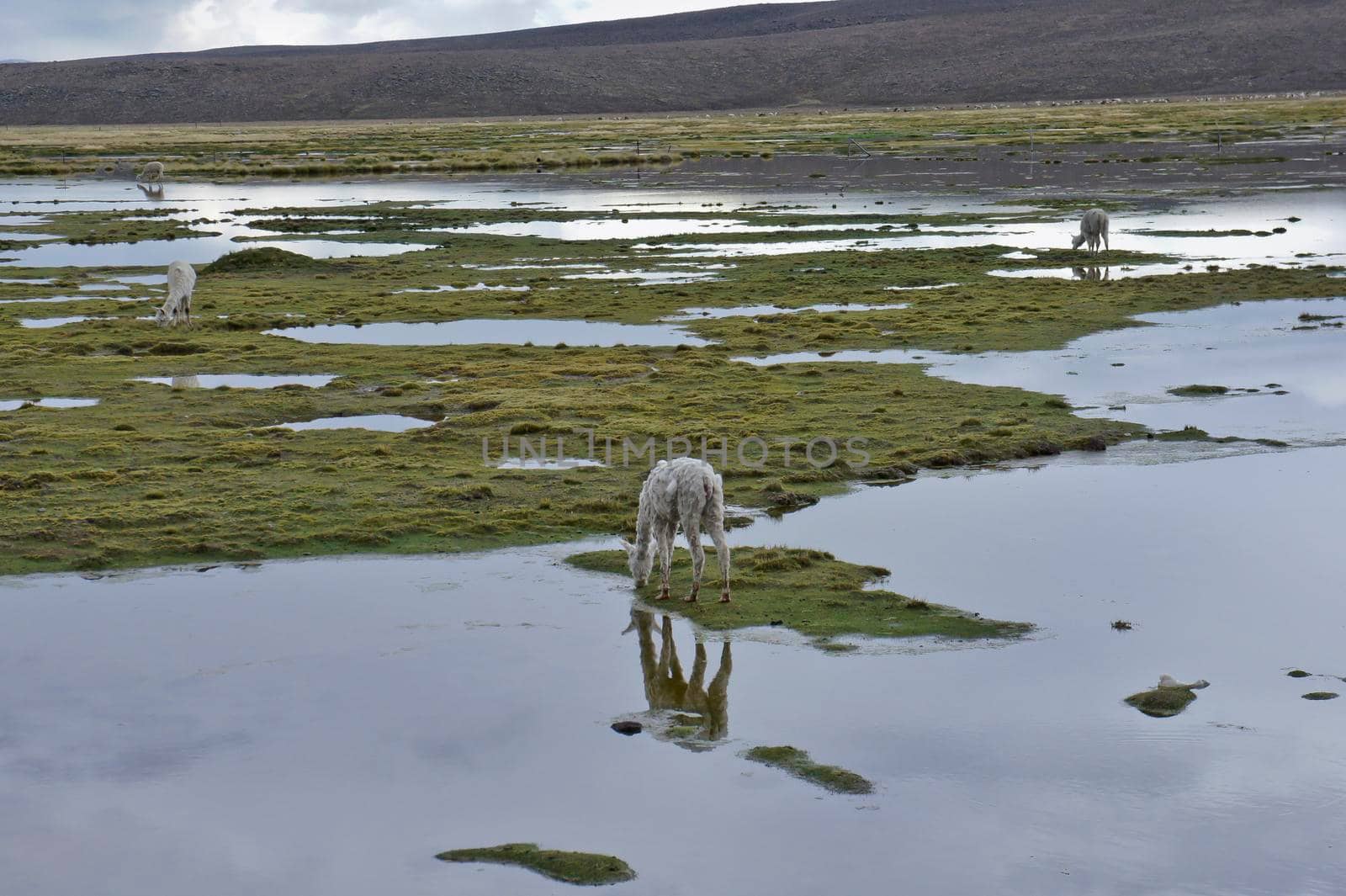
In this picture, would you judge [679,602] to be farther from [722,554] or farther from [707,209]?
[707,209]

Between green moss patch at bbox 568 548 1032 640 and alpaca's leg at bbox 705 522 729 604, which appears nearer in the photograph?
green moss patch at bbox 568 548 1032 640

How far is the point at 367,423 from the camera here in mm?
26000

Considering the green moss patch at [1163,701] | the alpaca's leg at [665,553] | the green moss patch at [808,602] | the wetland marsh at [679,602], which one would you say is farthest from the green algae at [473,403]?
the green moss patch at [1163,701]

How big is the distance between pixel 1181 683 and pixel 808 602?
13.0 ft

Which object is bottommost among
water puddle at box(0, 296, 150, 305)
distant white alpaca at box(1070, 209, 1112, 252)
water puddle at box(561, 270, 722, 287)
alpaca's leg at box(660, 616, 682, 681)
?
alpaca's leg at box(660, 616, 682, 681)

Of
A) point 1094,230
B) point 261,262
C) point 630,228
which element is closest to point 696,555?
point 1094,230

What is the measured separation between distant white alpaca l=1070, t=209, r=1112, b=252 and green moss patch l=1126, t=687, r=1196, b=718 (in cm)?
3432

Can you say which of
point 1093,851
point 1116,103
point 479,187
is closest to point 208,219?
point 479,187

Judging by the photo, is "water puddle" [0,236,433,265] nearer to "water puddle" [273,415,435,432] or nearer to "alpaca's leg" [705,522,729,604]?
"water puddle" [273,415,435,432]

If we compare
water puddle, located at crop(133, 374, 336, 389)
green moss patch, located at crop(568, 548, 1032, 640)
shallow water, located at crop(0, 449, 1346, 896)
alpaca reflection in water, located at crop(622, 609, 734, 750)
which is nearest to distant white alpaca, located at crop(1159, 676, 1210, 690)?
shallow water, located at crop(0, 449, 1346, 896)

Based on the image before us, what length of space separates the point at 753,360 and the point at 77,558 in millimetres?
15926

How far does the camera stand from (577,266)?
1906 inches

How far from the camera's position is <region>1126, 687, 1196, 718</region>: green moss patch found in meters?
13.3

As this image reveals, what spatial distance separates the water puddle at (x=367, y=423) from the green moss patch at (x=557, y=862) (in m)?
14.9
